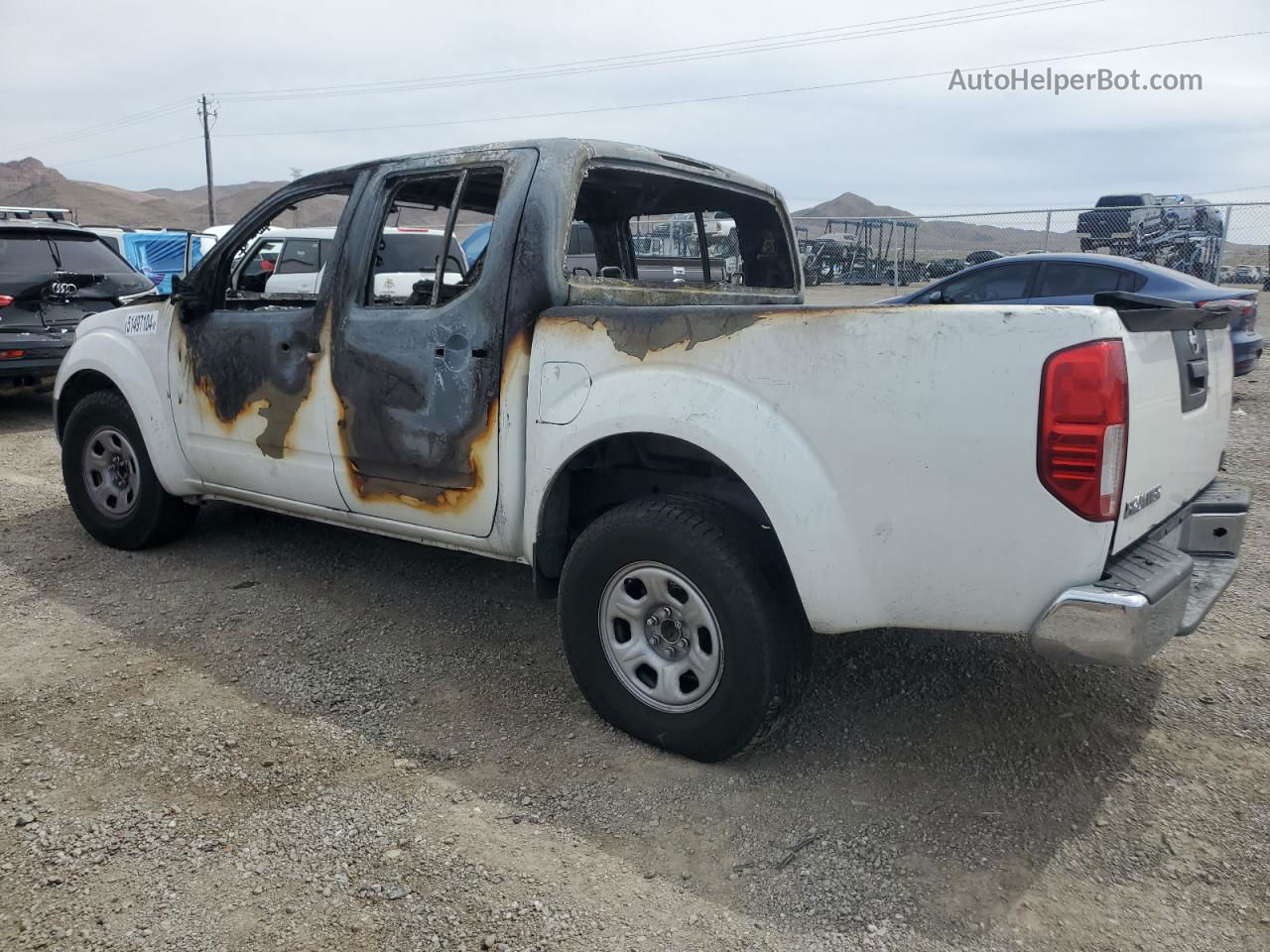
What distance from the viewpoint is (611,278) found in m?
3.69

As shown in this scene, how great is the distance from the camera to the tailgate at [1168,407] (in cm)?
244

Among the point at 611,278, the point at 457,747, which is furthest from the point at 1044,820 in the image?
the point at 611,278

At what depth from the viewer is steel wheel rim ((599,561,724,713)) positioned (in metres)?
2.87

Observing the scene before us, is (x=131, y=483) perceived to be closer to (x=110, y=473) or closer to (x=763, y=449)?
(x=110, y=473)

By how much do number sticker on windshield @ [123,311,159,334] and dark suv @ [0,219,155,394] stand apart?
12.3 ft

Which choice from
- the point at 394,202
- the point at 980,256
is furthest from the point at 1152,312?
the point at 980,256

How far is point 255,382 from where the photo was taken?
408cm

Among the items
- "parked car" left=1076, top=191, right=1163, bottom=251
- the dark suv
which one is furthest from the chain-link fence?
the dark suv

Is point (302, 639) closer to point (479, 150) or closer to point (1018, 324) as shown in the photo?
point (479, 150)

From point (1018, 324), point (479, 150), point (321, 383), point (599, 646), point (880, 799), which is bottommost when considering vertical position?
point (880, 799)

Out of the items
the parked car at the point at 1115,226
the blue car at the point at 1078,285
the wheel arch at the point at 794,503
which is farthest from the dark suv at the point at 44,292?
the parked car at the point at 1115,226

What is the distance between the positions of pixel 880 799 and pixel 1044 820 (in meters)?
0.45

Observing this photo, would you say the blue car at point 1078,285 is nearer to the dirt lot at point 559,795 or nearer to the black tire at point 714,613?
the dirt lot at point 559,795

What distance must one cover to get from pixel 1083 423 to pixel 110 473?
15.2ft
